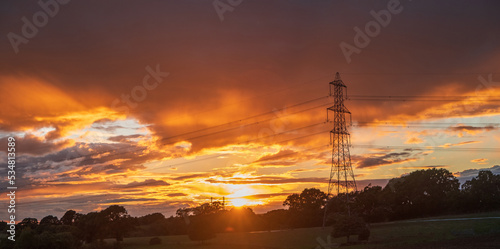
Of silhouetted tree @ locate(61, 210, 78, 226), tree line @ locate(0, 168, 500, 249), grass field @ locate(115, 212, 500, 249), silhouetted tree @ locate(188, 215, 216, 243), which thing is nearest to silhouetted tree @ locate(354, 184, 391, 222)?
tree line @ locate(0, 168, 500, 249)

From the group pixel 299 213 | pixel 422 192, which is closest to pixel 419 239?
pixel 422 192

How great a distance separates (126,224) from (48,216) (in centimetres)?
4787

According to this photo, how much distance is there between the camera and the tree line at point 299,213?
119 metres

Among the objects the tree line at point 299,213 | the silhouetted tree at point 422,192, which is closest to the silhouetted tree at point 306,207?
the tree line at point 299,213

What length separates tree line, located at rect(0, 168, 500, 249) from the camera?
119 m

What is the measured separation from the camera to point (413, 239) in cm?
7938

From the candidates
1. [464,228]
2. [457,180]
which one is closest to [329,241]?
[464,228]

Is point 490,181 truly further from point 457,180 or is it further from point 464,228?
point 464,228

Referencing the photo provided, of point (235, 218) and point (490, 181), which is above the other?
point (490, 181)

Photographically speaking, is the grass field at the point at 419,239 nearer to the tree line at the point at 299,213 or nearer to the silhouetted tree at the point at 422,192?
the tree line at the point at 299,213

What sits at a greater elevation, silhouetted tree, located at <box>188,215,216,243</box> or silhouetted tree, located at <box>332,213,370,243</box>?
silhouetted tree, located at <box>332,213,370,243</box>

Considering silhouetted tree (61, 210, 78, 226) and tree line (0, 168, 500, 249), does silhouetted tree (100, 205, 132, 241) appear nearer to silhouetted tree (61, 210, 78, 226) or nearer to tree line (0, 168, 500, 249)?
A: tree line (0, 168, 500, 249)

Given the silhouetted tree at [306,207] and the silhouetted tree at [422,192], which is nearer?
the silhouetted tree at [422,192]

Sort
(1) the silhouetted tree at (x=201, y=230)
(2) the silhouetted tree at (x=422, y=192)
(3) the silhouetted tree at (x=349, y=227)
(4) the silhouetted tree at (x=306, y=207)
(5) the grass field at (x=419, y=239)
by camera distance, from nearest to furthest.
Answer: (5) the grass field at (x=419, y=239), (3) the silhouetted tree at (x=349, y=227), (1) the silhouetted tree at (x=201, y=230), (2) the silhouetted tree at (x=422, y=192), (4) the silhouetted tree at (x=306, y=207)
